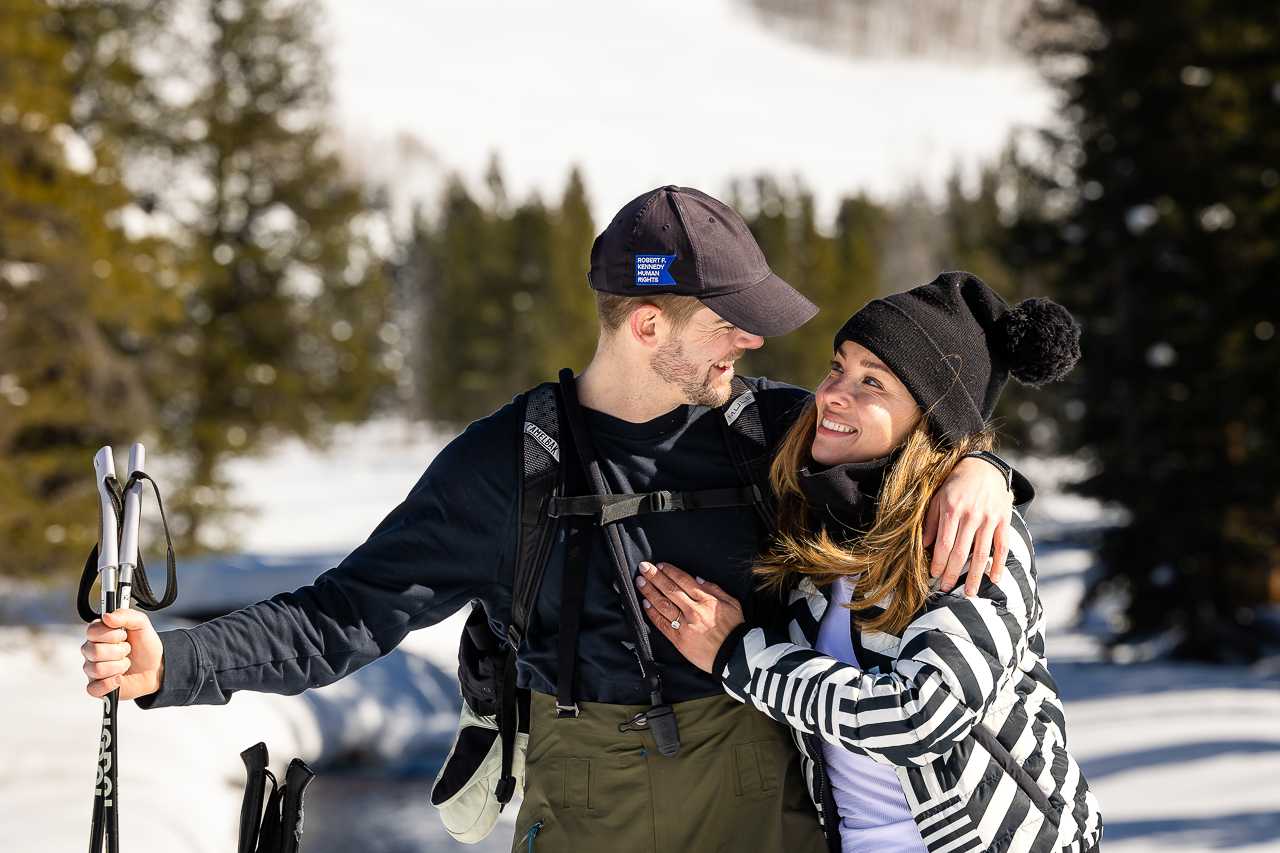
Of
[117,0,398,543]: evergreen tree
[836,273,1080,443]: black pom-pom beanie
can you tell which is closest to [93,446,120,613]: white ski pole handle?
[836,273,1080,443]: black pom-pom beanie

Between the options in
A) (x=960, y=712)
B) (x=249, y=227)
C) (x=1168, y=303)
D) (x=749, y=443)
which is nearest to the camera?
(x=960, y=712)

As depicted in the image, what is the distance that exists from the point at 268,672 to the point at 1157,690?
10417mm

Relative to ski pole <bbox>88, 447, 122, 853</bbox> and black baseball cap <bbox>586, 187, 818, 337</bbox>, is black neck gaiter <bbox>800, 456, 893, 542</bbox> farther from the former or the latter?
ski pole <bbox>88, 447, 122, 853</bbox>

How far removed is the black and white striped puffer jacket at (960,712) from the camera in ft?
6.26

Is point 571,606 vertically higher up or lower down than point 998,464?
lower down

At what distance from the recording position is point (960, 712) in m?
1.90

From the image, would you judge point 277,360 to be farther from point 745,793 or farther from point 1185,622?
point 745,793

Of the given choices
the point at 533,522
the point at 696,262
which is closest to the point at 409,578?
the point at 533,522

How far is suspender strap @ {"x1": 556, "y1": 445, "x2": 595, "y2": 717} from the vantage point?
2248mm

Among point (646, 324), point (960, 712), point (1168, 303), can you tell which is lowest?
point (960, 712)

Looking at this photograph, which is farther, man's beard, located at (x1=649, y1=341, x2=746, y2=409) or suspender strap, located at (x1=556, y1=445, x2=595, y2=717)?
man's beard, located at (x1=649, y1=341, x2=746, y2=409)

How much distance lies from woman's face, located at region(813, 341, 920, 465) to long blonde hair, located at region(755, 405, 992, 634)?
0.04 meters

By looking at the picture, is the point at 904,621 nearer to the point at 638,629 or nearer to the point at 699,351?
the point at 638,629

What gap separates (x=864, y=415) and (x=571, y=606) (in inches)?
30.3
